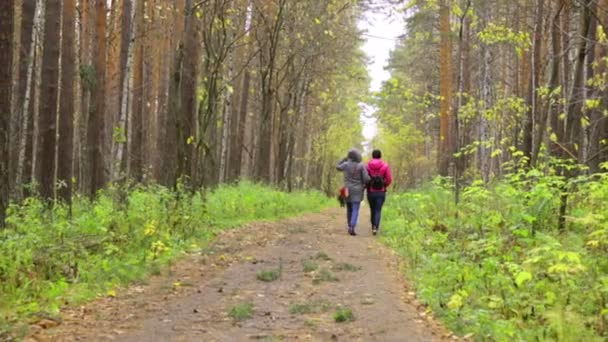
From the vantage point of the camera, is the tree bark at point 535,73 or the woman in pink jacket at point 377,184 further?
the woman in pink jacket at point 377,184

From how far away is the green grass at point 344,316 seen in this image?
5.63 m

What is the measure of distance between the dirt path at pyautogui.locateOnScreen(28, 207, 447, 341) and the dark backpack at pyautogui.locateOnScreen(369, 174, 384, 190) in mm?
3035

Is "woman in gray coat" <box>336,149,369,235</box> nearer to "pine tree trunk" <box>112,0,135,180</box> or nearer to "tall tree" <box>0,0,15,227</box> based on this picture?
"pine tree trunk" <box>112,0,135,180</box>

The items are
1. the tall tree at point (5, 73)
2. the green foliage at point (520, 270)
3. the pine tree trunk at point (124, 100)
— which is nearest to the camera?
the green foliage at point (520, 270)

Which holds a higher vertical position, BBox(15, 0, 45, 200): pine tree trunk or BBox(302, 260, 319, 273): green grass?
BBox(15, 0, 45, 200): pine tree trunk

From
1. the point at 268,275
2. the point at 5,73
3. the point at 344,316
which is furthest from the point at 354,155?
the point at 5,73

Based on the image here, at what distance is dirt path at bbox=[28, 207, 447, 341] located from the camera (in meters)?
5.16

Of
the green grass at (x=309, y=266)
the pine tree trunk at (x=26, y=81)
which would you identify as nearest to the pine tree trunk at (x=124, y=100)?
the pine tree trunk at (x=26, y=81)

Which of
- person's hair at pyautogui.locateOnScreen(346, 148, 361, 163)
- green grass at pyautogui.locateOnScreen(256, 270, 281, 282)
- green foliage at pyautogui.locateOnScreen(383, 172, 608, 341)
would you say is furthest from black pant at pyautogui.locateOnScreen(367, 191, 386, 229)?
green grass at pyautogui.locateOnScreen(256, 270, 281, 282)

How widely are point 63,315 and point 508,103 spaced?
11378 millimetres

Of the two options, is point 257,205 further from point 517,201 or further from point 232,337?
point 232,337

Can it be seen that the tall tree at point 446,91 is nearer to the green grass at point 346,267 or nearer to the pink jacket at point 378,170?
the pink jacket at point 378,170

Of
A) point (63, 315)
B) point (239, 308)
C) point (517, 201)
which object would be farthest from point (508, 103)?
point (63, 315)

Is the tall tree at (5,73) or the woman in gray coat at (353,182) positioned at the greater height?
the tall tree at (5,73)
